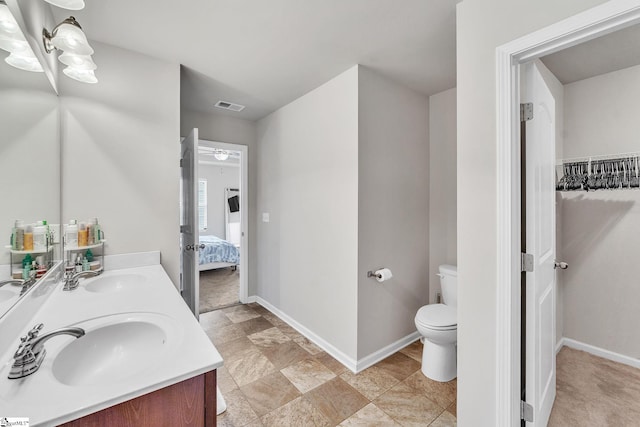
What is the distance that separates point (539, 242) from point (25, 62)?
2.55 meters

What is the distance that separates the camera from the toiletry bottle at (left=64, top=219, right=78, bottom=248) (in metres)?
1.66

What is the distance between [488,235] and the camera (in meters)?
1.38

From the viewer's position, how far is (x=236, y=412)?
1757 mm

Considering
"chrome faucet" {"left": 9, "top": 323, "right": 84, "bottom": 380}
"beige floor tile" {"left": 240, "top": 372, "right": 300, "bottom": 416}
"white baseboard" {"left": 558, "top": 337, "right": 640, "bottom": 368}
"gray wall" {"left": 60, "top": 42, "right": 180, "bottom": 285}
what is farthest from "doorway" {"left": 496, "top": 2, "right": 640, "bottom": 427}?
"gray wall" {"left": 60, "top": 42, "right": 180, "bottom": 285}

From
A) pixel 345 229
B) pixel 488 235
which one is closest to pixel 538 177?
pixel 488 235

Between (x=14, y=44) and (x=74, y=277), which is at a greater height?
(x=14, y=44)

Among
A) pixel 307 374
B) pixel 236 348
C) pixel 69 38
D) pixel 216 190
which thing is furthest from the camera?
pixel 216 190

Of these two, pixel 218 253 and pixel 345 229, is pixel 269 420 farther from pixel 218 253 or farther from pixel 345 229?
pixel 218 253

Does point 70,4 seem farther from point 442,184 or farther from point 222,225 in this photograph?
point 222,225

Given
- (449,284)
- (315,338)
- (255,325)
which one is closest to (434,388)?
(449,284)

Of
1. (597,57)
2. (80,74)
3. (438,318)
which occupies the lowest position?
(438,318)

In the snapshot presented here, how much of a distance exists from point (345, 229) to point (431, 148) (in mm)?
1347

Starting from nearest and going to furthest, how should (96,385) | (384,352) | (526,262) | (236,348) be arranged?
(96,385) → (526,262) → (384,352) → (236,348)

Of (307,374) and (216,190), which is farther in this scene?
(216,190)
